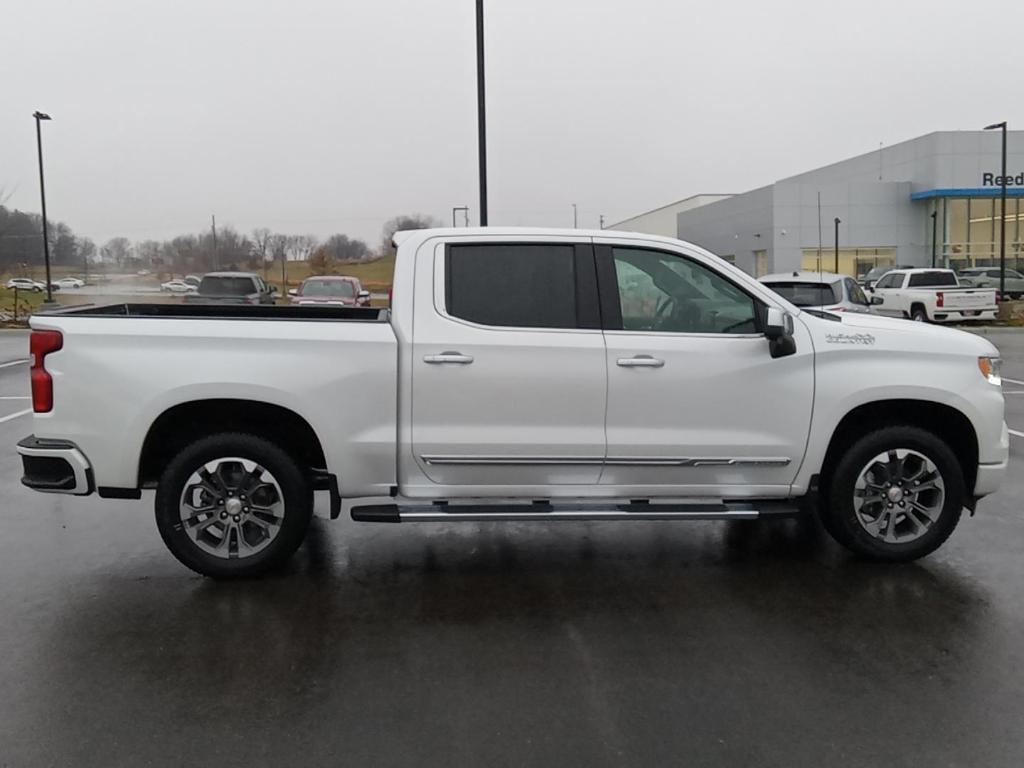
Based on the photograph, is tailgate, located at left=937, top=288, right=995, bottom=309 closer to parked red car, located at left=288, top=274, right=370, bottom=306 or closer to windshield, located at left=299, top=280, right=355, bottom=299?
parked red car, located at left=288, top=274, right=370, bottom=306

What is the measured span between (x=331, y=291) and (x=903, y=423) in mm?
21986

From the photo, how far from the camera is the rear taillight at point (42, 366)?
4.88 meters

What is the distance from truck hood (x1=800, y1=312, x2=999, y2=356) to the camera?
17.2 feet

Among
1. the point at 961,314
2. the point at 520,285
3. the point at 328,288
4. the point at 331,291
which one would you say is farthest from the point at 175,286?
the point at 520,285

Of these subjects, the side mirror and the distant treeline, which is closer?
the side mirror

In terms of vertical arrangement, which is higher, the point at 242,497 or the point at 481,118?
the point at 481,118

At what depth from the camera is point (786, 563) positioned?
555 cm

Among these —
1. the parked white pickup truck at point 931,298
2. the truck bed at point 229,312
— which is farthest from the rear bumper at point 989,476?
the parked white pickup truck at point 931,298

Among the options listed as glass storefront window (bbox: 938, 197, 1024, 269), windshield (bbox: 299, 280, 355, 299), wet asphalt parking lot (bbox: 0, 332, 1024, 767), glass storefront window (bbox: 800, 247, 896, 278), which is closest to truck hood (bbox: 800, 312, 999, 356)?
wet asphalt parking lot (bbox: 0, 332, 1024, 767)

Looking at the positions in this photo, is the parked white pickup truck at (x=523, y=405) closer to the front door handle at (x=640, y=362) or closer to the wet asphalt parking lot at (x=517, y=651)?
the front door handle at (x=640, y=362)

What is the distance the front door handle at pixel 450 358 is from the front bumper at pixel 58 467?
77.4 inches

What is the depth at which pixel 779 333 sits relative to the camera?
5.01 meters

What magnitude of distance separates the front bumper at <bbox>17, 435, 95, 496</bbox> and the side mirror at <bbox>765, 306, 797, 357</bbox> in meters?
3.83

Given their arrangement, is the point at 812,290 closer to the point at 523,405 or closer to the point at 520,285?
the point at 520,285
